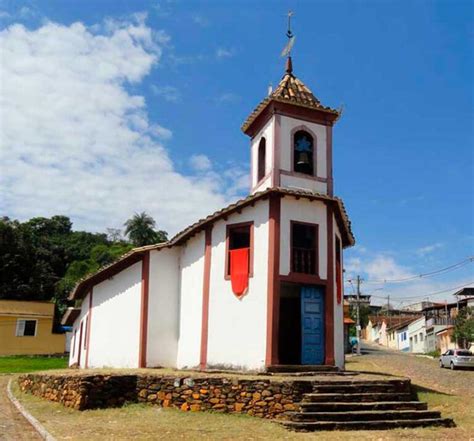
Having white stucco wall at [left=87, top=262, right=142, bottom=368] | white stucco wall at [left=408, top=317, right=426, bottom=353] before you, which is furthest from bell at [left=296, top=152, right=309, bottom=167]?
white stucco wall at [left=408, top=317, right=426, bottom=353]

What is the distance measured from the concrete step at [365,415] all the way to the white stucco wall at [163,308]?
6.98 m

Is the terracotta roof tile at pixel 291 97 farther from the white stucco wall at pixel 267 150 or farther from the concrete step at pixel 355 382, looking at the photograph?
the concrete step at pixel 355 382

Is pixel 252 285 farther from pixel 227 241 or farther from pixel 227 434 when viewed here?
pixel 227 434

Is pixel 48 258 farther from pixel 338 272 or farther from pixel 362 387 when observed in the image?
pixel 362 387

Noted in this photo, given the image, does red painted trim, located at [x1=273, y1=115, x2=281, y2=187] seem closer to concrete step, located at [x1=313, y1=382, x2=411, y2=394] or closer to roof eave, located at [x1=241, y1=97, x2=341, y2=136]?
roof eave, located at [x1=241, y1=97, x2=341, y2=136]

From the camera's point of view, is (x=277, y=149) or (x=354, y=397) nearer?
(x=354, y=397)

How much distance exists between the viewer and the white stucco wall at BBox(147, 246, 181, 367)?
17.2 metres

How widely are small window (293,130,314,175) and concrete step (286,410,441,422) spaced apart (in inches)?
314

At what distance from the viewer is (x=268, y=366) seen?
14445 millimetres

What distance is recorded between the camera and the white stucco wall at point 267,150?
16891 mm

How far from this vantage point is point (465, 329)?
143 ft

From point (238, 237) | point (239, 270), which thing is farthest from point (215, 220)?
point (239, 270)

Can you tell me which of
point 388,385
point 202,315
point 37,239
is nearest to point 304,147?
point 202,315

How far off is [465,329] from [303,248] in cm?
3306
